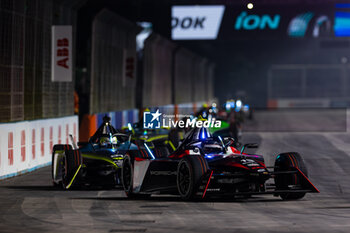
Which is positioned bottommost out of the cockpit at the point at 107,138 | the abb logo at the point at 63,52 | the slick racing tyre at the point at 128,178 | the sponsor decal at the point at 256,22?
the slick racing tyre at the point at 128,178

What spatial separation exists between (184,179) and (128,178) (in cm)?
152

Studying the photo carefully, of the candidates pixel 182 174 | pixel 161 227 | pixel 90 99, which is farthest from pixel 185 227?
pixel 90 99

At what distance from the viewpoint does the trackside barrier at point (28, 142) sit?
654 inches

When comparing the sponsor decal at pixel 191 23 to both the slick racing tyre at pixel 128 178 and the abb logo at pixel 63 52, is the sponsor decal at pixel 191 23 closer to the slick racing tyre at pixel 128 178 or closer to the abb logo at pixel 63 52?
the abb logo at pixel 63 52

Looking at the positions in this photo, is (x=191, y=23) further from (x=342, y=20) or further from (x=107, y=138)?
(x=107, y=138)

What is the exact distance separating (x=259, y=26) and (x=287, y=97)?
130 feet

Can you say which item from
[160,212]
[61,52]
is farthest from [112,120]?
[160,212]

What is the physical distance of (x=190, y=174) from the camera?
1164 cm

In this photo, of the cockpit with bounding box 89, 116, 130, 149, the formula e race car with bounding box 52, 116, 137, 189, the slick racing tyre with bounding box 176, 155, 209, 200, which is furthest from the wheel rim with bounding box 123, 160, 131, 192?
the cockpit with bounding box 89, 116, 130, 149

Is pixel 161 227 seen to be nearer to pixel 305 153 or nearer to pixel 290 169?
pixel 290 169

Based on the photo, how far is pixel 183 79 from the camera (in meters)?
61.1

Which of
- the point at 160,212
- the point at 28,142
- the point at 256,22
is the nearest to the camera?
the point at 160,212

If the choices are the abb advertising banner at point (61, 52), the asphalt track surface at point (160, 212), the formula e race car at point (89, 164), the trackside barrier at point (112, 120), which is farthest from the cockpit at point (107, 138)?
the abb advertising banner at point (61, 52)

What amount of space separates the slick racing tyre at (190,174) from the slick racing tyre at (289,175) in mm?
1343
